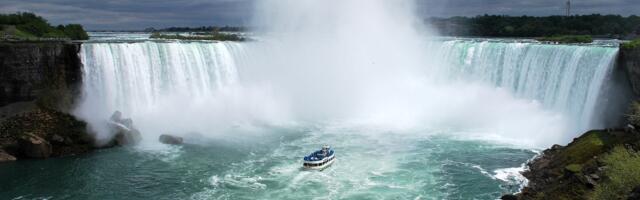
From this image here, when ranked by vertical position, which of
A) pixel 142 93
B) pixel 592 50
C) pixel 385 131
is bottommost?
pixel 385 131

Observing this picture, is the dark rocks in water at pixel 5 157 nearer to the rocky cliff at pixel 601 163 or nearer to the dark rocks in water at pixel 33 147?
the dark rocks in water at pixel 33 147

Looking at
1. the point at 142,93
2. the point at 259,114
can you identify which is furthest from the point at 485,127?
the point at 142,93

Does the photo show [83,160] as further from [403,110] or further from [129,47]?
[403,110]

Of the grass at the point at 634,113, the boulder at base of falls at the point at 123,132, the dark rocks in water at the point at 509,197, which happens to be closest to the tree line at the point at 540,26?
the grass at the point at 634,113

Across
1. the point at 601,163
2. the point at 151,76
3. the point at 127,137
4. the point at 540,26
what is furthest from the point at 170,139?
the point at 540,26

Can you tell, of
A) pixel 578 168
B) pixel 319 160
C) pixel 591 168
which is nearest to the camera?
pixel 591 168

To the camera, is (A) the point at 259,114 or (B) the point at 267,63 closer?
(A) the point at 259,114

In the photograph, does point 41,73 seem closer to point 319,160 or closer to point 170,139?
point 170,139

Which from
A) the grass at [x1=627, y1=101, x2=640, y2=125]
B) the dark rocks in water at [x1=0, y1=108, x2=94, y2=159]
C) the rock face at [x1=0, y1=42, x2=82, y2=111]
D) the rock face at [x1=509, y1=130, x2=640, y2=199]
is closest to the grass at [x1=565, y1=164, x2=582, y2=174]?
the rock face at [x1=509, y1=130, x2=640, y2=199]

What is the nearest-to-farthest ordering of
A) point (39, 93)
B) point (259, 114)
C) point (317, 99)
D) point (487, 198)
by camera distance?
1. point (487, 198)
2. point (39, 93)
3. point (259, 114)
4. point (317, 99)
